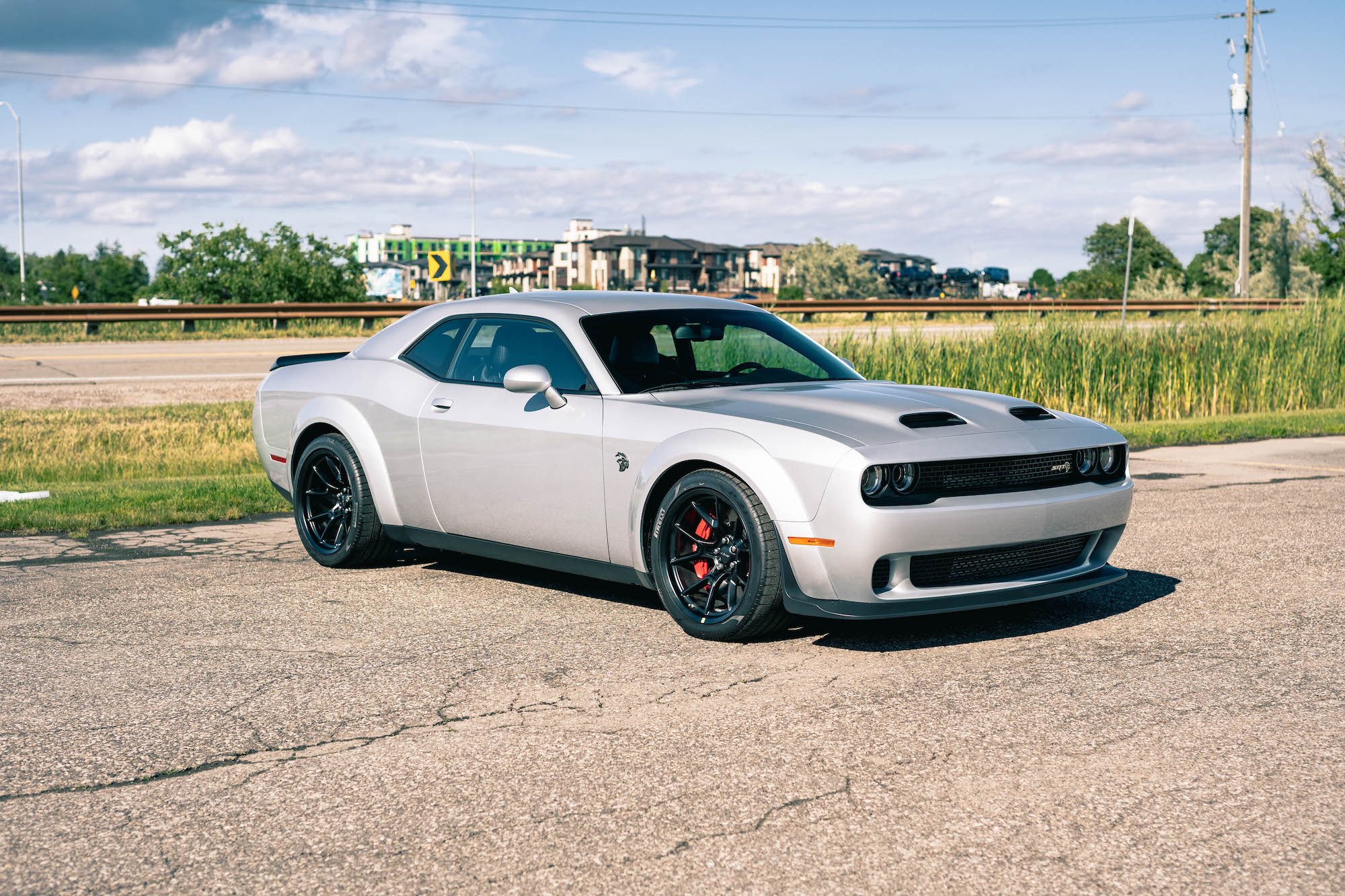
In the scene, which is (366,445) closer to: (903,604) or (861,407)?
(861,407)

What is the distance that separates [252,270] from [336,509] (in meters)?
46.3

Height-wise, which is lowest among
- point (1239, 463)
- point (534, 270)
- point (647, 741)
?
point (647, 741)

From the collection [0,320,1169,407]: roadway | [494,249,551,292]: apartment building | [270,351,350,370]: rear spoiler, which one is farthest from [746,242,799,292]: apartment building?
[270,351,350,370]: rear spoiler

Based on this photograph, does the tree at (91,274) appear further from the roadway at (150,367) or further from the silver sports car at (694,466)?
the silver sports car at (694,466)

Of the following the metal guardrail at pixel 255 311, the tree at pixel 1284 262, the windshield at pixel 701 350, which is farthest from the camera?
the tree at pixel 1284 262

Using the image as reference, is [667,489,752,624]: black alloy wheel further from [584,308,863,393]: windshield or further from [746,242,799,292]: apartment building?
[746,242,799,292]: apartment building

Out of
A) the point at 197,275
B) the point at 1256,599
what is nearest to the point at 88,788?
the point at 1256,599

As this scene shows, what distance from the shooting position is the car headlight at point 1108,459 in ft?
18.9

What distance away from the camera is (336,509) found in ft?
23.7

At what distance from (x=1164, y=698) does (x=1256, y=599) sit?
1.90 meters

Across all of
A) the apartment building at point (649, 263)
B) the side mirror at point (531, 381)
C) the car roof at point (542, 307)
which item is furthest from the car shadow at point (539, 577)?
the apartment building at point (649, 263)

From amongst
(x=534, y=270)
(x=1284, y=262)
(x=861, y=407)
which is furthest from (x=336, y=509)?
(x=534, y=270)

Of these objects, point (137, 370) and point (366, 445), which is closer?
point (366, 445)

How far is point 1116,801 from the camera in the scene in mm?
3617
